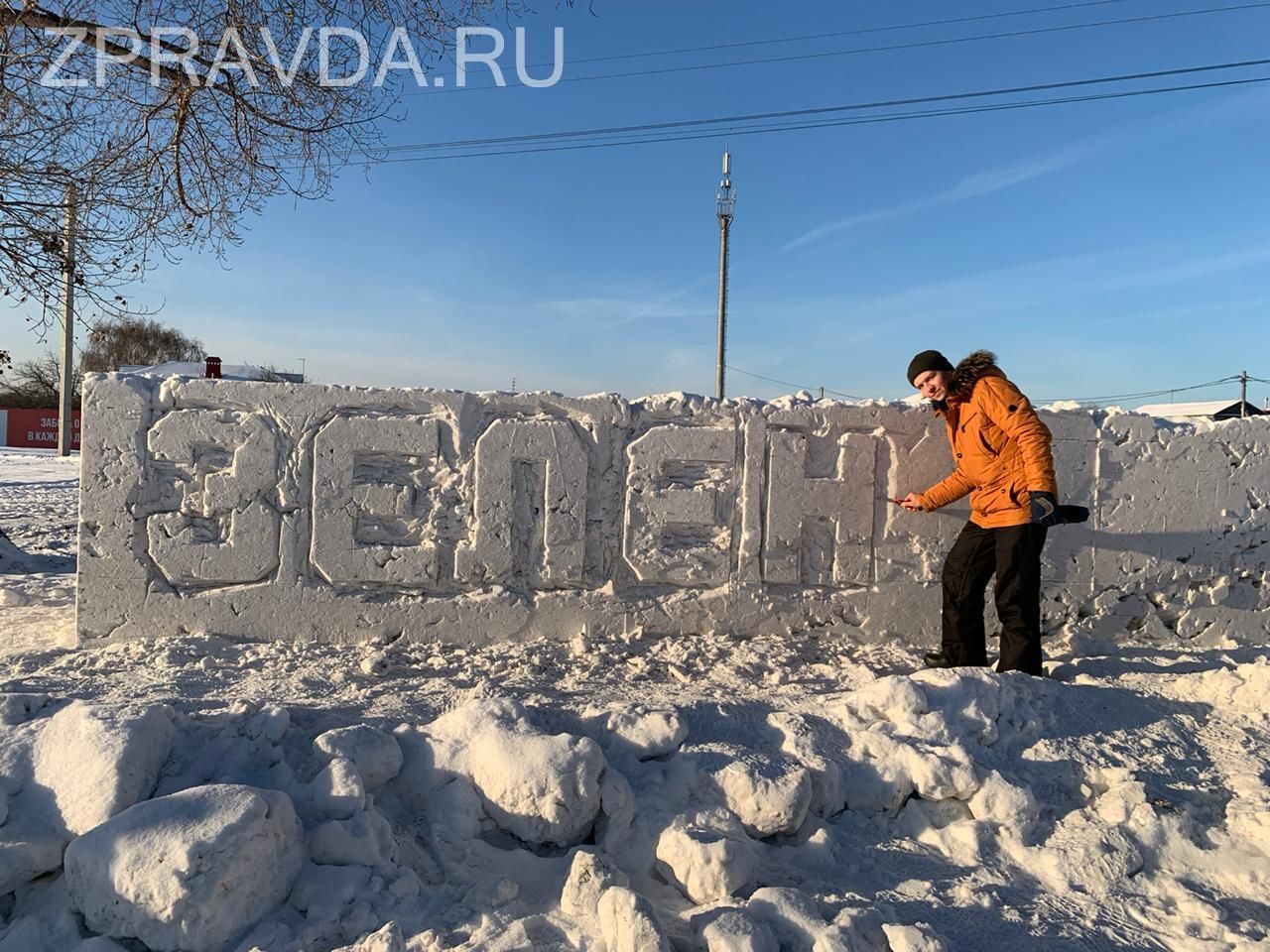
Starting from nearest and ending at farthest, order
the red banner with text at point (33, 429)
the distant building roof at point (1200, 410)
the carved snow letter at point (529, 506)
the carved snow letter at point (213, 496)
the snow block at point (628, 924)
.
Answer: the snow block at point (628, 924) → the carved snow letter at point (213, 496) → the carved snow letter at point (529, 506) → the distant building roof at point (1200, 410) → the red banner with text at point (33, 429)

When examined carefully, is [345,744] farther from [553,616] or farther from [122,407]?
[122,407]

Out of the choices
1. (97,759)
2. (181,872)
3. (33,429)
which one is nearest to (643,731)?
(181,872)

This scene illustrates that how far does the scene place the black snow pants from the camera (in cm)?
353

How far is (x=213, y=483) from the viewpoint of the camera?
3.75 meters

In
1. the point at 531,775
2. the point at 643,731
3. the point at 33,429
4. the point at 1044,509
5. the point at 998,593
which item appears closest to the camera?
the point at 531,775

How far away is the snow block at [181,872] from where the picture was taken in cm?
197

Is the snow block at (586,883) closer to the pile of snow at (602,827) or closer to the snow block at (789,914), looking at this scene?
the pile of snow at (602,827)

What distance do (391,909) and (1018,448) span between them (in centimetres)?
302

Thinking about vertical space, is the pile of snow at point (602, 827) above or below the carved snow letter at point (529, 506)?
below

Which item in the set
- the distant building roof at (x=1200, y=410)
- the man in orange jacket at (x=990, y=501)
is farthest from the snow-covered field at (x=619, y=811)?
the distant building roof at (x=1200, y=410)

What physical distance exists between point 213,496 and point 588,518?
177 cm

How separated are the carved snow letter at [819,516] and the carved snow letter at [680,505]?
0.23 metres

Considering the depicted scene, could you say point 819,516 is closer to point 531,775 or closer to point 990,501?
point 990,501

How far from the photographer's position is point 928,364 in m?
3.76
